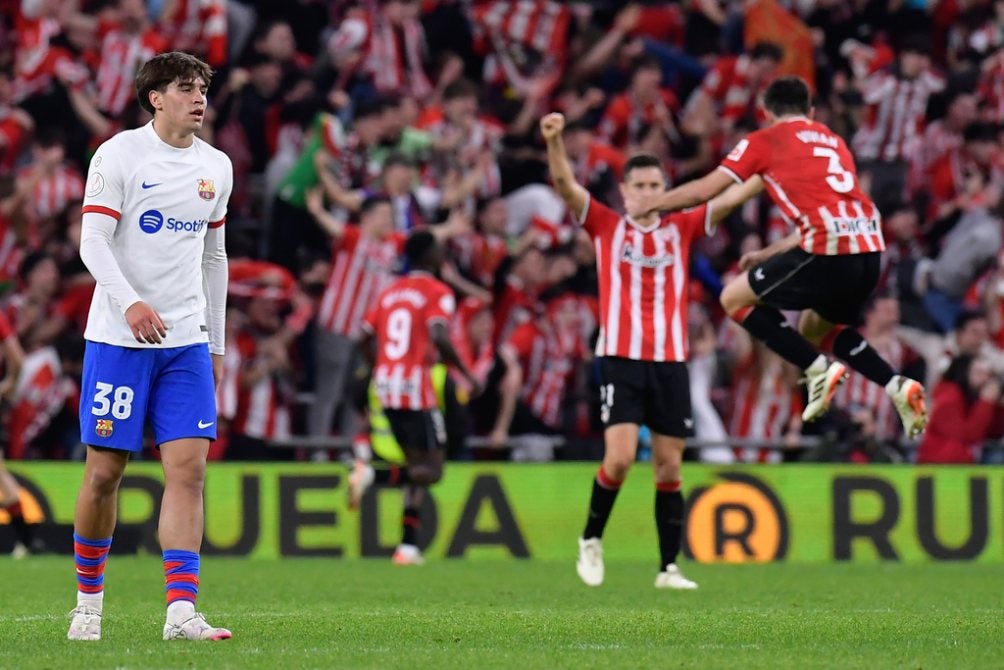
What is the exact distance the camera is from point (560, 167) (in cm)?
970

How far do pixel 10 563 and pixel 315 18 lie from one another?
A: 7978 millimetres

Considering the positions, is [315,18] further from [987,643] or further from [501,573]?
[987,643]

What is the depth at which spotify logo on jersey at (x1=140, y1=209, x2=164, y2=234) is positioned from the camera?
6.46 meters

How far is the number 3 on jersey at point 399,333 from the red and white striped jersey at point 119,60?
4.44 meters

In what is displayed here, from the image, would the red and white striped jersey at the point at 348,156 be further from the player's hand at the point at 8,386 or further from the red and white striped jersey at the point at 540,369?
the player's hand at the point at 8,386

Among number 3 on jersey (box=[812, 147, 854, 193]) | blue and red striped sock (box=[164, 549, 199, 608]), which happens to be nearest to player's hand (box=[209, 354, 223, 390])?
blue and red striped sock (box=[164, 549, 199, 608])

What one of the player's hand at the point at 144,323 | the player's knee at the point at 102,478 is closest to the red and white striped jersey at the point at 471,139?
the player's knee at the point at 102,478

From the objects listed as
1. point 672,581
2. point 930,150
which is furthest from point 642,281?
point 930,150

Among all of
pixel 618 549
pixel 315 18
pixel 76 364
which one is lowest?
pixel 618 549

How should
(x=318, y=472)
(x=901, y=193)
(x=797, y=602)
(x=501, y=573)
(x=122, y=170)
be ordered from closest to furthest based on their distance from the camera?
(x=122, y=170) → (x=797, y=602) → (x=501, y=573) → (x=318, y=472) → (x=901, y=193)

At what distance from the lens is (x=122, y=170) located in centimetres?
639

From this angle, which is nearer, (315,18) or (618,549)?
(618,549)

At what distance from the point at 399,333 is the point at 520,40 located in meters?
6.10

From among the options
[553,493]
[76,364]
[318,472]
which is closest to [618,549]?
[553,493]
